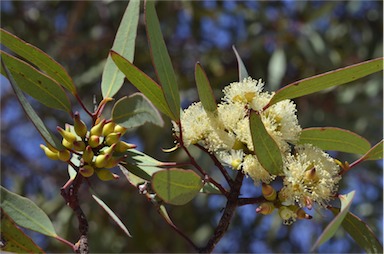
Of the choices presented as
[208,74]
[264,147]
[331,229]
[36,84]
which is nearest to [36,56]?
[36,84]

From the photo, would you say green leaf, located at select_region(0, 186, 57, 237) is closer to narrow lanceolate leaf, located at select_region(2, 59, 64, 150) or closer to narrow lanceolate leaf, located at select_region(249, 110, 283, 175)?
narrow lanceolate leaf, located at select_region(2, 59, 64, 150)

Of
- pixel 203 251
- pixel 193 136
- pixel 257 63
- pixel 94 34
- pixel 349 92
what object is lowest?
pixel 349 92

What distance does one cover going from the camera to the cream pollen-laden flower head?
34.6 inches

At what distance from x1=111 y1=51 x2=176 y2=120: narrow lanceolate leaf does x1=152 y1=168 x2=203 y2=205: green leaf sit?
110 mm

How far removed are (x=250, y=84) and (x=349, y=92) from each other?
2.27m

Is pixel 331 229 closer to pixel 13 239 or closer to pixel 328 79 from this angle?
pixel 328 79

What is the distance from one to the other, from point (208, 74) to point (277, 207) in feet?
7.73

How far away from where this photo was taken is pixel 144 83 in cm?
90

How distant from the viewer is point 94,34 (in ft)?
10.7

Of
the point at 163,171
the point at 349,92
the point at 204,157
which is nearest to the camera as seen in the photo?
the point at 163,171

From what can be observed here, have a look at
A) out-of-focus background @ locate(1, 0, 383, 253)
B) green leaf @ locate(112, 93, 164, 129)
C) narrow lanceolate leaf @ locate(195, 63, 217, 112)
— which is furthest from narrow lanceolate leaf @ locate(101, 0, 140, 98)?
out-of-focus background @ locate(1, 0, 383, 253)

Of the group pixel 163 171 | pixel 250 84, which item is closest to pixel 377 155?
pixel 250 84

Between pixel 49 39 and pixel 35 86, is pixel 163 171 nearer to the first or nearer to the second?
pixel 35 86

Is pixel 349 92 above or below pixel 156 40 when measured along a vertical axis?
below
